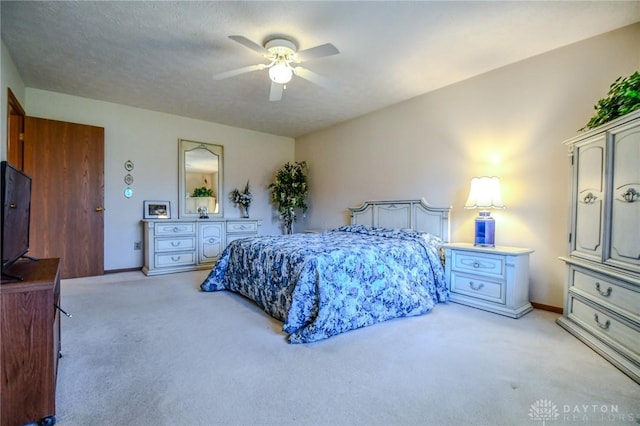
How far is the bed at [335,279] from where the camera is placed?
240 centimetres

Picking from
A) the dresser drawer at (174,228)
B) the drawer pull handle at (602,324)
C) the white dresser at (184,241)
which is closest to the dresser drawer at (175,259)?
the white dresser at (184,241)

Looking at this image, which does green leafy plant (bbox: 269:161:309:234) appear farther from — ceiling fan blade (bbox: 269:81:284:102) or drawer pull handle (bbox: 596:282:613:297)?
drawer pull handle (bbox: 596:282:613:297)

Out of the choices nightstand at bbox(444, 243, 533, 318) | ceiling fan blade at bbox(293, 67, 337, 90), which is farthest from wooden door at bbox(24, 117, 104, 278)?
nightstand at bbox(444, 243, 533, 318)

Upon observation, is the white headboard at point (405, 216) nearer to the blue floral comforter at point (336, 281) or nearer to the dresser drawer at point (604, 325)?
the blue floral comforter at point (336, 281)

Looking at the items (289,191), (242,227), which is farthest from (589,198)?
(242,227)

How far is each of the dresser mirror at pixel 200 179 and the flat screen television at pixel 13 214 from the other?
123 inches

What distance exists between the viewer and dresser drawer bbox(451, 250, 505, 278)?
286 centimetres

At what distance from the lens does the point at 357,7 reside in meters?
2.27

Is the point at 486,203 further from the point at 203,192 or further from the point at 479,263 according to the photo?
the point at 203,192

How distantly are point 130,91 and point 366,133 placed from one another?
3.41 meters

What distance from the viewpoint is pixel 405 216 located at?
13.7 ft

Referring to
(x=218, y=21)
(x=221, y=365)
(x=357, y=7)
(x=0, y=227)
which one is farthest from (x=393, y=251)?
(x=0, y=227)

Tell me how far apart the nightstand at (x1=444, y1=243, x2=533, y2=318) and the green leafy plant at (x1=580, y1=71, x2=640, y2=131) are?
125 centimetres

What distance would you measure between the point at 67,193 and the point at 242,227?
247 centimetres
